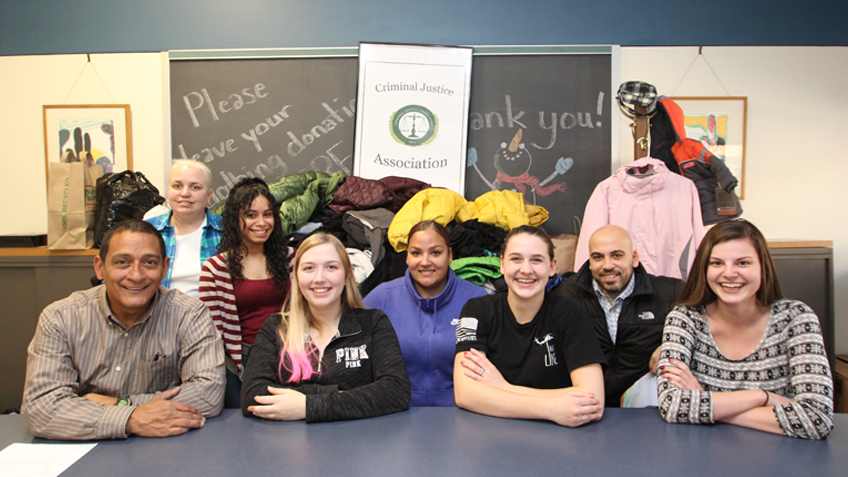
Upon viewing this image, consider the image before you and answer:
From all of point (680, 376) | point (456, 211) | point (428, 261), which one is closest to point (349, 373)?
point (428, 261)

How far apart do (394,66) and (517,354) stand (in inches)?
103

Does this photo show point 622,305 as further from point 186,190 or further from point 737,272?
point 186,190

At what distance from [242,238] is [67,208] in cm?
183

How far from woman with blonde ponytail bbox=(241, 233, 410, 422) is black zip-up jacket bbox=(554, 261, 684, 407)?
1075mm

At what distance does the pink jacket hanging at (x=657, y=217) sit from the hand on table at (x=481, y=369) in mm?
1367

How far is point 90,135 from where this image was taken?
3924mm

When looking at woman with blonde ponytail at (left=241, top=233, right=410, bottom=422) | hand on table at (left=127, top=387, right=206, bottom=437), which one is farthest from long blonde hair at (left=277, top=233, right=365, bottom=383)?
hand on table at (left=127, top=387, right=206, bottom=437)

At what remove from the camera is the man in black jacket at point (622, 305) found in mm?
2318

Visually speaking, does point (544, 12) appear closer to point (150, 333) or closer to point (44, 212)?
point (150, 333)

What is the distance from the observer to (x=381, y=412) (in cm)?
168

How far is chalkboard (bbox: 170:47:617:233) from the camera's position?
375 cm

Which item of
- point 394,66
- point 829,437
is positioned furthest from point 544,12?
point 829,437

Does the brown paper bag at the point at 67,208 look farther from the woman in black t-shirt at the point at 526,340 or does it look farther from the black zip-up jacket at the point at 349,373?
the woman in black t-shirt at the point at 526,340

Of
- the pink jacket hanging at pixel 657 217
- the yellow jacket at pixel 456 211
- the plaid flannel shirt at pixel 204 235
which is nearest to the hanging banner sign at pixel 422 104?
the yellow jacket at pixel 456 211
